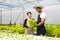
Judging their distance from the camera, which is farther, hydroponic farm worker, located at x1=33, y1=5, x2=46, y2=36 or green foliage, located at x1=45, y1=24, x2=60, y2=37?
green foliage, located at x1=45, y1=24, x2=60, y2=37

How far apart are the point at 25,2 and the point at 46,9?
1254 mm

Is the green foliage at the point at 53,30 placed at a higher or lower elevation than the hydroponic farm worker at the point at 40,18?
lower

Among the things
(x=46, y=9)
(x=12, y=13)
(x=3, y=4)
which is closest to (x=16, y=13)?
(x=12, y=13)

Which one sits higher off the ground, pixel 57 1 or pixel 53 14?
pixel 57 1

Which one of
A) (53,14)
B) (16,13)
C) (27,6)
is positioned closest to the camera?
(53,14)

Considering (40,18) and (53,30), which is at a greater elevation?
(40,18)

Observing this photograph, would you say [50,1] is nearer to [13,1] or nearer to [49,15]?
[49,15]

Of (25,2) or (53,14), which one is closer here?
(53,14)

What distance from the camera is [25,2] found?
725 cm

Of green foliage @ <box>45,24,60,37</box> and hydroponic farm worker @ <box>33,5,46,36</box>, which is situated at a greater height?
hydroponic farm worker @ <box>33,5,46,36</box>

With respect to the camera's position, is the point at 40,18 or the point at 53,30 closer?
the point at 40,18

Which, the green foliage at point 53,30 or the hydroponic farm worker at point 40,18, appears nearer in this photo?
the hydroponic farm worker at point 40,18

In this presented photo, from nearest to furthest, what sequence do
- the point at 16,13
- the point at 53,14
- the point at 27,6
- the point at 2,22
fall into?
the point at 53,14 < the point at 27,6 < the point at 16,13 < the point at 2,22

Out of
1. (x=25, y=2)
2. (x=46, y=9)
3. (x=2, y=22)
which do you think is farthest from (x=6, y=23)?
(x=46, y=9)
